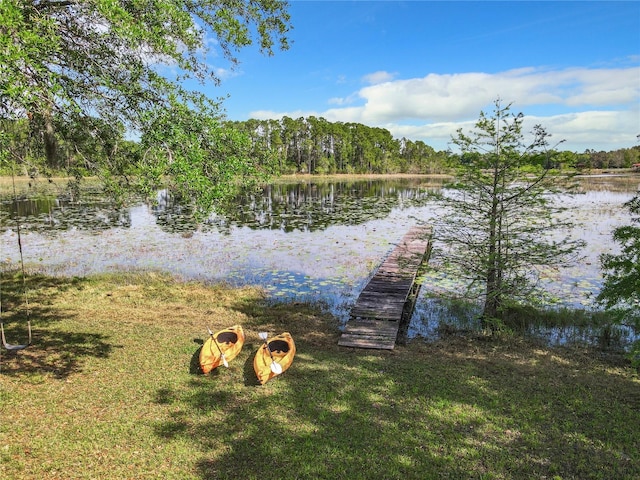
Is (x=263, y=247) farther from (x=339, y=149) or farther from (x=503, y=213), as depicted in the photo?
(x=339, y=149)

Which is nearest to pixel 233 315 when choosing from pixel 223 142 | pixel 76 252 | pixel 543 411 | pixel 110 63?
pixel 223 142

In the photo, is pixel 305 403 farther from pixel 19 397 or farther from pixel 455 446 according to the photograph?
pixel 19 397

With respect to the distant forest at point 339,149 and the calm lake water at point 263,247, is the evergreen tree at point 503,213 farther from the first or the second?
the distant forest at point 339,149

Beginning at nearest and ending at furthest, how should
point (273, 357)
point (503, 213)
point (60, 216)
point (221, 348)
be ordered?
point (273, 357), point (221, 348), point (503, 213), point (60, 216)

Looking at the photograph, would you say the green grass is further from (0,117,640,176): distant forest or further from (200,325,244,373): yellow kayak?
(0,117,640,176): distant forest

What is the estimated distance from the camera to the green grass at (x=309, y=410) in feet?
16.9

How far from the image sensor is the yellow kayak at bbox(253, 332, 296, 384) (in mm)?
7410

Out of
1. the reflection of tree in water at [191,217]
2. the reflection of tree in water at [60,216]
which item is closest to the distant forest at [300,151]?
the reflection of tree in water at [191,217]

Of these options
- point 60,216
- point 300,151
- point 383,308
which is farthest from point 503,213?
point 300,151

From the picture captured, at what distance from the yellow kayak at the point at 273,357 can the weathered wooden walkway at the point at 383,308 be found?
180cm

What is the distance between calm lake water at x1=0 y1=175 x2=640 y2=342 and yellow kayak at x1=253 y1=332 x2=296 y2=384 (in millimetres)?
2808

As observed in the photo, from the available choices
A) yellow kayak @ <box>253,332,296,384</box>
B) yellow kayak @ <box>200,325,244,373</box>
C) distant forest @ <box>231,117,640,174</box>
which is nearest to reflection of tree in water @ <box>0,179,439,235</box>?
yellow kayak @ <box>200,325,244,373</box>

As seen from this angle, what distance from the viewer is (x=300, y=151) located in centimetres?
10206

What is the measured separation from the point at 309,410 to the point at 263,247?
14.2 metres
